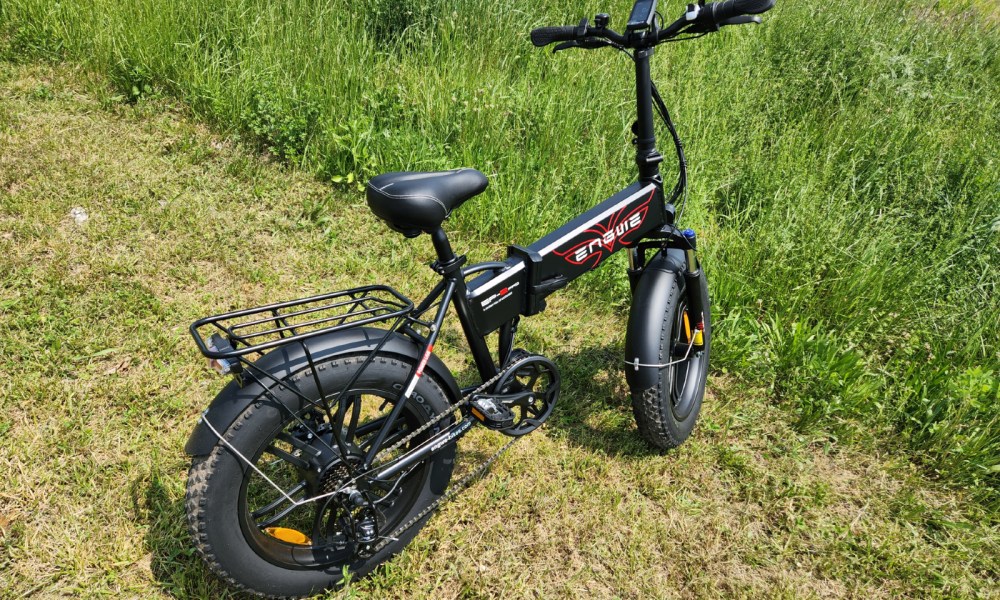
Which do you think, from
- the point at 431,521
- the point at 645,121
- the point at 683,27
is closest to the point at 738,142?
the point at 645,121

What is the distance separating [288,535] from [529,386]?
3.67ft

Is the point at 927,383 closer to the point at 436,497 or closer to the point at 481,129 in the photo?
the point at 436,497

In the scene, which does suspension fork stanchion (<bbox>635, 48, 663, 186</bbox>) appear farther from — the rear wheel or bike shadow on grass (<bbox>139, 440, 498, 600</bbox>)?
bike shadow on grass (<bbox>139, 440, 498, 600</bbox>)

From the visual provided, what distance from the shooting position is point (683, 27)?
2.49 m

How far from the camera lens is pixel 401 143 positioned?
4645 millimetres

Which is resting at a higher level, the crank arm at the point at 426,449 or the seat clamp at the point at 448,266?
the seat clamp at the point at 448,266

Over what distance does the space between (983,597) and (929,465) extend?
69cm

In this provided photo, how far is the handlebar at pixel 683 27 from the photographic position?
218 centimetres

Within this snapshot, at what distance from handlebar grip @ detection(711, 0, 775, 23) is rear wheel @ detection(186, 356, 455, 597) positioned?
168 cm

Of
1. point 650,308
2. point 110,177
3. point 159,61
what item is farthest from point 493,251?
point 159,61

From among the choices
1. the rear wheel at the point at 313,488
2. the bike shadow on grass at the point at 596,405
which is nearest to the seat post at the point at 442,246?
the rear wheel at the point at 313,488

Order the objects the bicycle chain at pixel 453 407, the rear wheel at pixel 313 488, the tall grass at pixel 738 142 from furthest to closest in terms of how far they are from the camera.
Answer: the tall grass at pixel 738 142 → the bicycle chain at pixel 453 407 → the rear wheel at pixel 313 488

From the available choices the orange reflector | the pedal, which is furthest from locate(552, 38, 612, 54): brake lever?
the orange reflector

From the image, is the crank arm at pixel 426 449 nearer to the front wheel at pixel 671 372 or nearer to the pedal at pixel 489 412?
the pedal at pixel 489 412
